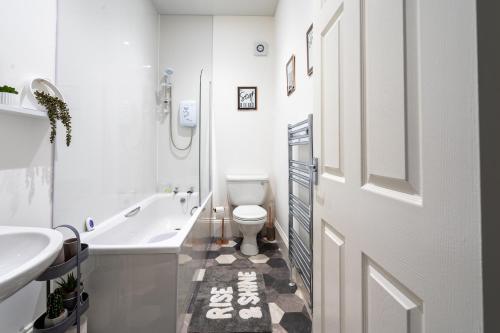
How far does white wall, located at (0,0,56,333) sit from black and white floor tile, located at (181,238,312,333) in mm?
822

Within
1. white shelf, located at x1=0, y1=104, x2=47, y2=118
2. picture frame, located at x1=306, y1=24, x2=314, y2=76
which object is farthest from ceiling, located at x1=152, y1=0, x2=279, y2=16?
white shelf, located at x1=0, y1=104, x2=47, y2=118

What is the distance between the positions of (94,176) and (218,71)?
1.99m

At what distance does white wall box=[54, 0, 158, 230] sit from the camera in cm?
131

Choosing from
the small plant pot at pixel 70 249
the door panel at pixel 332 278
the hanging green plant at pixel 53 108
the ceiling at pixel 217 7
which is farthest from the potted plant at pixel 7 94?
the ceiling at pixel 217 7

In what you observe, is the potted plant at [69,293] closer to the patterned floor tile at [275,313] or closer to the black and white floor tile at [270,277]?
the black and white floor tile at [270,277]

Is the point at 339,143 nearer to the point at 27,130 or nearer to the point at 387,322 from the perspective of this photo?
the point at 387,322

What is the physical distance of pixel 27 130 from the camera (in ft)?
3.43

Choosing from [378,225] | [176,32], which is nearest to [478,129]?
[378,225]

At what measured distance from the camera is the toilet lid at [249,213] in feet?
7.25

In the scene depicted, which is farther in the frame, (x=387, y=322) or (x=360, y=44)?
(x=360, y=44)

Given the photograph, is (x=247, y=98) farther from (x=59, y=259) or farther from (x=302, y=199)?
(x=59, y=259)

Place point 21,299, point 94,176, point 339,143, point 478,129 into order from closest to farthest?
point 478,129
point 339,143
point 21,299
point 94,176

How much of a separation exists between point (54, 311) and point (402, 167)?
4.61 feet

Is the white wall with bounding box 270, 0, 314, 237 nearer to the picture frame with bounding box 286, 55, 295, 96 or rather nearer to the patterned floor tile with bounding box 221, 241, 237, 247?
the picture frame with bounding box 286, 55, 295, 96
